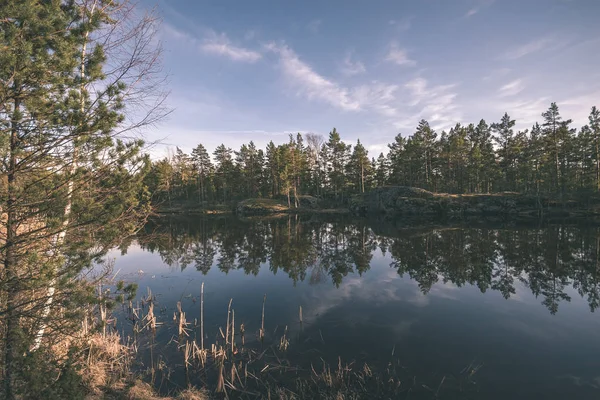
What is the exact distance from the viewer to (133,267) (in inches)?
774

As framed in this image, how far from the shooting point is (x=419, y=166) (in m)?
64.1

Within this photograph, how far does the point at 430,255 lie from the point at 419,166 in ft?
162

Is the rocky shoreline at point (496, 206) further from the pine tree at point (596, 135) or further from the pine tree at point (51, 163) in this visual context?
the pine tree at point (51, 163)

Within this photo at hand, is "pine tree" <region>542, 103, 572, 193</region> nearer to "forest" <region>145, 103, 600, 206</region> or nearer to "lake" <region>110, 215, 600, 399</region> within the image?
"forest" <region>145, 103, 600, 206</region>

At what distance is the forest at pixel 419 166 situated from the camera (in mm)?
49094

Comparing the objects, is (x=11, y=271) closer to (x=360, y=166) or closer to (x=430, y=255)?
(x=430, y=255)

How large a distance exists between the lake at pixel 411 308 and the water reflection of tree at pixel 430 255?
13cm

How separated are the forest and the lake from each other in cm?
2866

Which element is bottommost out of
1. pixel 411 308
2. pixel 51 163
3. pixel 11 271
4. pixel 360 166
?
pixel 411 308

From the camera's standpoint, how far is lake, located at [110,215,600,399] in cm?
721

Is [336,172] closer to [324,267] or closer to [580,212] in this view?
[580,212]

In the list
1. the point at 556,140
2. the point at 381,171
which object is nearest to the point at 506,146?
the point at 556,140

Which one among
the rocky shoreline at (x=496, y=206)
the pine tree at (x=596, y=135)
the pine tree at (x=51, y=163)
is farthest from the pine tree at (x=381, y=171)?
the pine tree at (x=51, y=163)

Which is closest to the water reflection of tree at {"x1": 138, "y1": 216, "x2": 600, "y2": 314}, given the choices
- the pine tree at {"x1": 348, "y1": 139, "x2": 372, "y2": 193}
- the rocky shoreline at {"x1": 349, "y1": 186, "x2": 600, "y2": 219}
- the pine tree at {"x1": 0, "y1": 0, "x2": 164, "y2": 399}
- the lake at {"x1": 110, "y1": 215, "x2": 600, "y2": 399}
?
the lake at {"x1": 110, "y1": 215, "x2": 600, "y2": 399}
